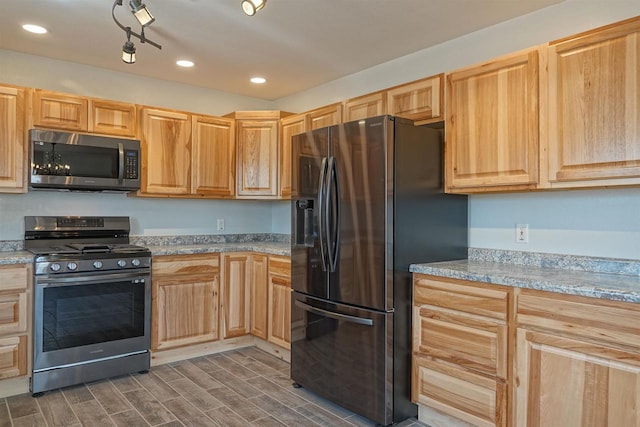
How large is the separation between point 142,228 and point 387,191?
2497 mm

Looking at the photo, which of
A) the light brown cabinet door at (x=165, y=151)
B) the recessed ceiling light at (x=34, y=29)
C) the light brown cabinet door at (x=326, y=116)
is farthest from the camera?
the light brown cabinet door at (x=165, y=151)

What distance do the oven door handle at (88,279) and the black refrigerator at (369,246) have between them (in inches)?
51.9

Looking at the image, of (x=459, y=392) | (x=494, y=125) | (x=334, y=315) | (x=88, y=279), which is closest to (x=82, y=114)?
(x=88, y=279)

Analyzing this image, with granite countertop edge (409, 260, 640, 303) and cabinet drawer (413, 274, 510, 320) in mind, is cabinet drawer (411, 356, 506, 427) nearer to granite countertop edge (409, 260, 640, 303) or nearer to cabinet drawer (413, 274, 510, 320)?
cabinet drawer (413, 274, 510, 320)

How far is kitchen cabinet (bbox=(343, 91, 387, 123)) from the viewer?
3.16 m

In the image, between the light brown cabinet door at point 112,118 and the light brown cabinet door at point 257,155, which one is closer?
the light brown cabinet door at point 112,118

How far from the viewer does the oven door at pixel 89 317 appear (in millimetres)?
2930

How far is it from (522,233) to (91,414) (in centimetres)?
285

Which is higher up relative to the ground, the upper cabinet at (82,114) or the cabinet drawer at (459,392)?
the upper cabinet at (82,114)

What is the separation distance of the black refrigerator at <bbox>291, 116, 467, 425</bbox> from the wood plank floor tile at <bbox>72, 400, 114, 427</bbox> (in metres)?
1.24

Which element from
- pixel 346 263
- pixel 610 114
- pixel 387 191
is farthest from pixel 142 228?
pixel 610 114

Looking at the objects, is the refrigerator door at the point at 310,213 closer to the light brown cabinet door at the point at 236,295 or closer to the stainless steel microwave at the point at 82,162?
the light brown cabinet door at the point at 236,295

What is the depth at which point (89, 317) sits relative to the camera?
3.11m

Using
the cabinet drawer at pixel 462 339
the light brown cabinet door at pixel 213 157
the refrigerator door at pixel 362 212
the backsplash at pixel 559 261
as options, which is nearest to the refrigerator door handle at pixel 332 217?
the refrigerator door at pixel 362 212
